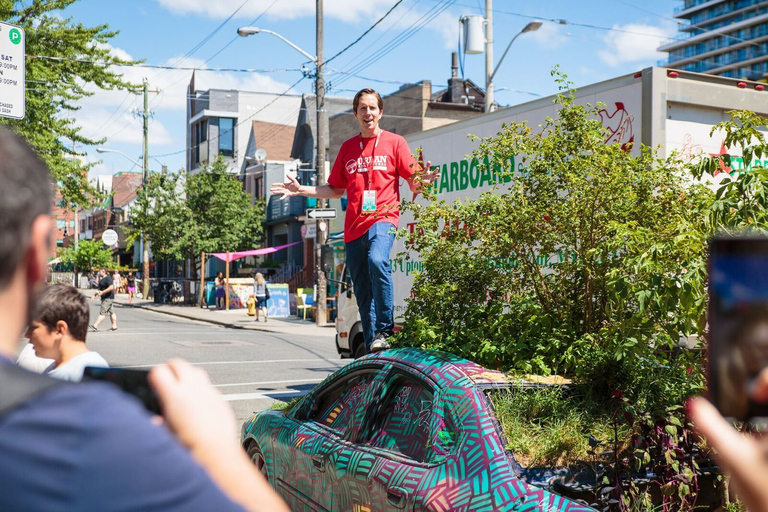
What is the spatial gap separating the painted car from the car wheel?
A: 94 millimetres

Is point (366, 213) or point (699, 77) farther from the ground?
point (699, 77)

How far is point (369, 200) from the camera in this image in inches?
259

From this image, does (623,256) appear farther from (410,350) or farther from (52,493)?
(52,493)

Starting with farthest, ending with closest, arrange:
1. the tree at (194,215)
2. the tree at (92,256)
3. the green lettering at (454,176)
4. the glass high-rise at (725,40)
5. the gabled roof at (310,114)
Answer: the glass high-rise at (725,40), the tree at (92,256), the gabled roof at (310,114), the tree at (194,215), the green lettering at (454,176)

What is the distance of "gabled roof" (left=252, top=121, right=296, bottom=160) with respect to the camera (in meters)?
51.7

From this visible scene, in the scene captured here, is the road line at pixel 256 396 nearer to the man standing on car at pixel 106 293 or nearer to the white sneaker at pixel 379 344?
the white sneaker at pixel 379 344

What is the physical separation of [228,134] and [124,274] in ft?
54.0

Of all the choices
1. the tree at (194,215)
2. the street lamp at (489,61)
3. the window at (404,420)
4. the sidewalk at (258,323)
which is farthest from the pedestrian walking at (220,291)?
the window at (404,420)

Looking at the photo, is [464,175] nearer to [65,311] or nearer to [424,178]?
[424,178]

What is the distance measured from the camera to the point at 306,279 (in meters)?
38.9

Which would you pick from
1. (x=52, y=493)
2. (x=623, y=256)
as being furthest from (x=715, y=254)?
(x=623, y=256)

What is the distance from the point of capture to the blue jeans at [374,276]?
6.39 metres

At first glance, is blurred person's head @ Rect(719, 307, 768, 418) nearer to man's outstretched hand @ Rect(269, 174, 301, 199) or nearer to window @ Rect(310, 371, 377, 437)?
window @ Rect(310, 371, 377, 437)

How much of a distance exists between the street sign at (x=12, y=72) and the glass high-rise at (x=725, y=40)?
4853 inches
